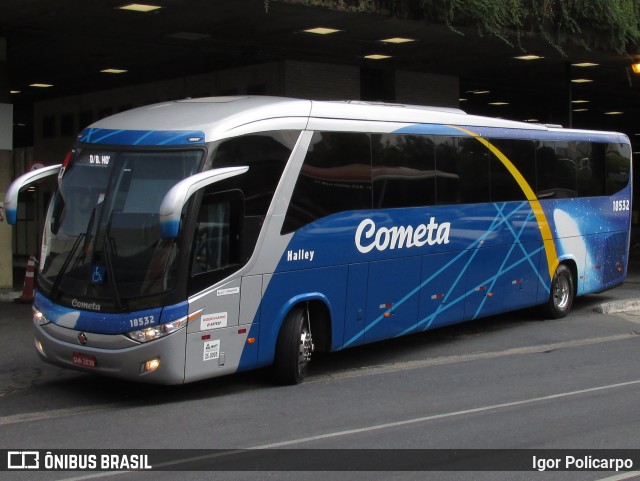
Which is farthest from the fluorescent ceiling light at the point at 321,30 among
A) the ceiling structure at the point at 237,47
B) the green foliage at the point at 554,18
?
the green foliage at the point at 554,18

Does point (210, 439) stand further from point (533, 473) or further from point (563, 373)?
point (563, 373)

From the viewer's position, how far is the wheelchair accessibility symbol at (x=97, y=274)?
31.3ft

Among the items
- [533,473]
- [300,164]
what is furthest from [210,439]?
[300,164]

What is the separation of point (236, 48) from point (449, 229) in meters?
8.86

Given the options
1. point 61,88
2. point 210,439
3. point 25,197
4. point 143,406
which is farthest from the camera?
point 25,197

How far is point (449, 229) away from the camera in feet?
44.5

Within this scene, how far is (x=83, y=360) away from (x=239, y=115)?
3.21 m

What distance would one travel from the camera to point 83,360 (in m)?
9.69

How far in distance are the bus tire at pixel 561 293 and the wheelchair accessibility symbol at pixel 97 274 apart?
9.52 metres

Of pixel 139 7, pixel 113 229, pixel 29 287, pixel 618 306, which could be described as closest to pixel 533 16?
pixel 618 306

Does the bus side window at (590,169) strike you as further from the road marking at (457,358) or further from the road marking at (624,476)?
the road marking at (624,476)

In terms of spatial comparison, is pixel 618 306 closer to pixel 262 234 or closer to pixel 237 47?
pixel 237 47

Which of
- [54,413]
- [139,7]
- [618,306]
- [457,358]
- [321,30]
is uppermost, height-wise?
[139,7]

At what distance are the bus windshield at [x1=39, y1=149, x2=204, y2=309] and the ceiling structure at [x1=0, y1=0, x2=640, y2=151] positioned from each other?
6128mm
